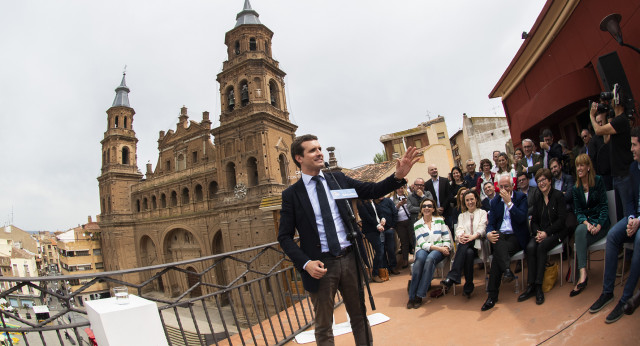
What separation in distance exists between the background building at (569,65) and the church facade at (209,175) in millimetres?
15360

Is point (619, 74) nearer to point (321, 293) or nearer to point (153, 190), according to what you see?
point (321, 293)

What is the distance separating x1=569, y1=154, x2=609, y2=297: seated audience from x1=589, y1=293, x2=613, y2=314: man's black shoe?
0.46 metres

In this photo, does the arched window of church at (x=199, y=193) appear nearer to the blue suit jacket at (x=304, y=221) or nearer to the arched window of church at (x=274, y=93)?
the arched window of church at (x=274, y=93)

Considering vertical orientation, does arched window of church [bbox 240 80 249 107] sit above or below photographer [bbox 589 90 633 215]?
above

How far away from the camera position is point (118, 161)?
35875 millimetres

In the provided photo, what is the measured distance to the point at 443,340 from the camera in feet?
11.5

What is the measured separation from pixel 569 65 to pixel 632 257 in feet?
16.8

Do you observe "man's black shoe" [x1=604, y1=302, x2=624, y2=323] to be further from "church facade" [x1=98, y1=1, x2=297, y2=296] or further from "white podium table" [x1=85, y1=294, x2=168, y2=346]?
"church facade" [x1=98, y1=1, x2=297, y2=296]

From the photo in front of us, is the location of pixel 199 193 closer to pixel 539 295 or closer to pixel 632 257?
pixel 539 295

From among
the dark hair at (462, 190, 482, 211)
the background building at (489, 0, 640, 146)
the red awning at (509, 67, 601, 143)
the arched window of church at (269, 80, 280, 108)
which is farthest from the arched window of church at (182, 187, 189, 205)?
the dark hair at (462, 190, 482, 211)

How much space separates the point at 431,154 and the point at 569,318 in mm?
23155

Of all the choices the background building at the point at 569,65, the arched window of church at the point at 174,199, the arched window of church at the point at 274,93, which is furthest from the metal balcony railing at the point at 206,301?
the arched window of church at the point at 274,93

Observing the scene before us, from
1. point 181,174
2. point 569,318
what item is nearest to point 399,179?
point 569,318

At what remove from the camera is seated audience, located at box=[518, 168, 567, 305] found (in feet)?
13.2
